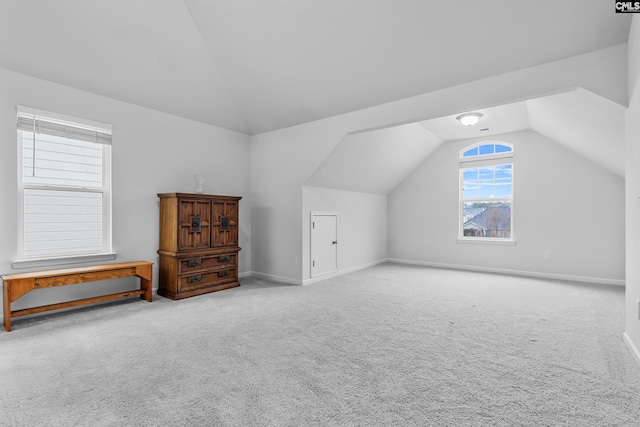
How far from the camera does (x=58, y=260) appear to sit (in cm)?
343

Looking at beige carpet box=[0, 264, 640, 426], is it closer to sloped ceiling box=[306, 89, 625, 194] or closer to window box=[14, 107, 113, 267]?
window box=[14, 107, 113, 267]

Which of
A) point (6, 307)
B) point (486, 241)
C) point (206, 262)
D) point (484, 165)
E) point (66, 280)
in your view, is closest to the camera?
point (6, 307)

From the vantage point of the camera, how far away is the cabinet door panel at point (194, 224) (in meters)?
4.11

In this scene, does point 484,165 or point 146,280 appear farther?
point 484,165

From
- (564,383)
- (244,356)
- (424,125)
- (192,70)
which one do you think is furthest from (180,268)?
(424,125)

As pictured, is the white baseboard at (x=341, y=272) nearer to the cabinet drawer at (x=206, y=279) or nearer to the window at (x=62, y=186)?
the cabinet drawer at (x=206, y=279)

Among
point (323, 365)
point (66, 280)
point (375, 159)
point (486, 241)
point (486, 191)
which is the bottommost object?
point (323, 365)

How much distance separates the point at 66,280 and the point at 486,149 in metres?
6.82

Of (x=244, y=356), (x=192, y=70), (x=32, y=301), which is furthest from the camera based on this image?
(x=192, y=70)

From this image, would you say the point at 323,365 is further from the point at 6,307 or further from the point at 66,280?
the point at 6,307

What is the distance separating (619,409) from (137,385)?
2851 millimetres

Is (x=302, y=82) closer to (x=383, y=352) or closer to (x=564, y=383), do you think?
(x=383, y=352)

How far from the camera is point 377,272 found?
19.3ft

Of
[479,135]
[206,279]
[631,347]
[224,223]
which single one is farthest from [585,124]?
[206,279]
